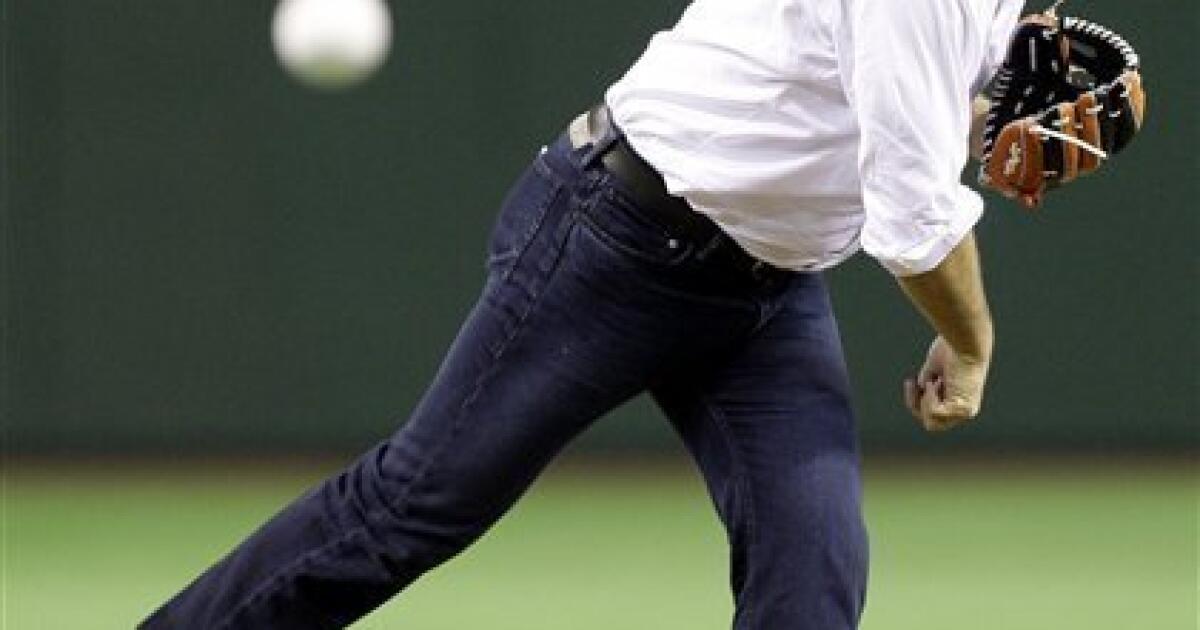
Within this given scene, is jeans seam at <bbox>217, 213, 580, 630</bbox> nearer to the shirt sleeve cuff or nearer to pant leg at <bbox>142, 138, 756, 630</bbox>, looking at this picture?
pant leg at <bbox>142, 138, 756, 630</bbox>

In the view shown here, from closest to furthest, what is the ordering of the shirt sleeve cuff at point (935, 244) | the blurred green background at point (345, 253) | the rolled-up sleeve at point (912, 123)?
the rolled-up sleeve at point (912, 123) → the shirt sleeve cuff at point (935, 244) → the blurred green background at point (345, 253)

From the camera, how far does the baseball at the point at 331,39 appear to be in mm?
9820

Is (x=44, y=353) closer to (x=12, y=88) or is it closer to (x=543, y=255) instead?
(x=12, y=88)

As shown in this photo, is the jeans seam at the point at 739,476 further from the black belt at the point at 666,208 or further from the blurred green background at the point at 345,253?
the blurred green background at the point at 345,253

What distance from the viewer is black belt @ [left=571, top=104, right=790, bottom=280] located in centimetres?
473

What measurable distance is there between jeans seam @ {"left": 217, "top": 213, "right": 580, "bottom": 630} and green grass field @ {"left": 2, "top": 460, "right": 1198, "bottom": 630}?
2424 millimetres

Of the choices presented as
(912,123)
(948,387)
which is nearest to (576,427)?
(948,387)

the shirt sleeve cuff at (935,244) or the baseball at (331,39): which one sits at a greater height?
the shirt sleeve cuff at (935,244)

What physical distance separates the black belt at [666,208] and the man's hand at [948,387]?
0.35 meters

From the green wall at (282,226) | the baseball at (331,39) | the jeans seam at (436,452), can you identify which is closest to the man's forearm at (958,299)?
the jeans seam at (436,452)

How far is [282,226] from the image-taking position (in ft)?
35.8

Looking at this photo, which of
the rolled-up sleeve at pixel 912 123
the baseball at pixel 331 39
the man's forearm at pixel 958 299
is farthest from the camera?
the baseball at pixel 331 39

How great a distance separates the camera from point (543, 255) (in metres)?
4.82

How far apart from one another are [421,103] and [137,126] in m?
1.20
